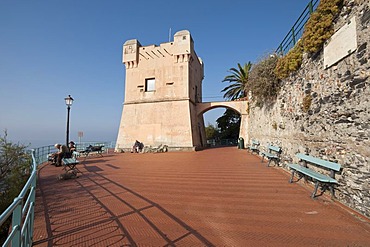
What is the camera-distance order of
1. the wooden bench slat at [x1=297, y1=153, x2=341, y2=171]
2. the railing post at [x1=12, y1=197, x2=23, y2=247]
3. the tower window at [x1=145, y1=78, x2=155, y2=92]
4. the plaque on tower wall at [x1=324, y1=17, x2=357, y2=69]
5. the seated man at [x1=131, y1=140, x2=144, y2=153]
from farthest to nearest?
the tower window at [x1=145, y1=78, x2=155, y2=92] < the seated man at [x1=131, y1=140, x2=144, y2=153] < the wooden bench slat at [x1=297, y1=153, x2=341, y2=171] < the plaque on tower wall at [x1=324, y1=17, x2=357, y2=69] < the railing post at [x1=12, y1=197, x2=23, y2=247]

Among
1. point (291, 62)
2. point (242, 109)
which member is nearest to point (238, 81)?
point (242, 109)

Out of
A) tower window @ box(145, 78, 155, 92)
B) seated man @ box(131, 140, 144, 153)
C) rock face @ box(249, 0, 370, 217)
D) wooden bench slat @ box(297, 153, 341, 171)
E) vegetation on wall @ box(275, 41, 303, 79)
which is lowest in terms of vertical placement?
seated man @ box(131, 140, 144, 153)

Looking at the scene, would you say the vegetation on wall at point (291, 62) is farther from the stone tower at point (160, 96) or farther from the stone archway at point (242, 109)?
the stone archway at point (242, 109)

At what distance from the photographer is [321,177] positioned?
4.05 meters

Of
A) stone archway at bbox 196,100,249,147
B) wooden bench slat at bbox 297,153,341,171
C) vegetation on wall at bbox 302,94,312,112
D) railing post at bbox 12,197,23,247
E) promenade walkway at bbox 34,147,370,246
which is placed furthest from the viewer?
stone archway at bbox 196,100,249,147

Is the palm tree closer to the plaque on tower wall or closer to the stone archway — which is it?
the stone archway

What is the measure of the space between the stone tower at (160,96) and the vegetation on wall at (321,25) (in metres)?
13.0

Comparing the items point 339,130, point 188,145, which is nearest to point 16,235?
point 339,130

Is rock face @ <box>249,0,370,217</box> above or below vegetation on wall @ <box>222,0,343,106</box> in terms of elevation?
below

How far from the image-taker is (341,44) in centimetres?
389

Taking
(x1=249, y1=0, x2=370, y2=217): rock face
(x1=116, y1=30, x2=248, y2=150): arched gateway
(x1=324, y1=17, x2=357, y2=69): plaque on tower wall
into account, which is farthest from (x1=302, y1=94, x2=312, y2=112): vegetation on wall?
(x1=116, y1=30, x2=248, y2=150): arched gateway

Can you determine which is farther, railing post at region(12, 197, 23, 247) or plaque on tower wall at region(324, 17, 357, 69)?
plaque on tower wall at region(324, 17, 357, 69)

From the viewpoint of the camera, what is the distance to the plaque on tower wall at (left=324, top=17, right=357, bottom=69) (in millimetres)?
3609

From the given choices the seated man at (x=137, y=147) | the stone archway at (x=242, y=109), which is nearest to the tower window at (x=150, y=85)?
the seated man at (x=137, y=147)
